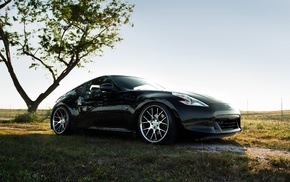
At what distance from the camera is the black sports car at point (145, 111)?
6.29 metres

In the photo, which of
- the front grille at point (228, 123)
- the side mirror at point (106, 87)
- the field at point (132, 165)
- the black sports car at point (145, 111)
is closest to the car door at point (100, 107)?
the black sports car at point (145, 111)

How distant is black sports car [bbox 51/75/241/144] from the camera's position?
6293 mm

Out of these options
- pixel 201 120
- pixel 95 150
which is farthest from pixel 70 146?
pixel 201 120

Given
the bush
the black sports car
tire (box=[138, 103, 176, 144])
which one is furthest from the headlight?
the bush

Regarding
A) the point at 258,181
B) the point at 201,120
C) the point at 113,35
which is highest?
the point at 113,35

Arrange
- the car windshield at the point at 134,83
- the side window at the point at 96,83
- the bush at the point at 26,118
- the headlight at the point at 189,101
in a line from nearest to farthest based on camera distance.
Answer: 1. the headlight at the point at 189,101
2. the car windshield at the point at 134,83
3. the side window at the point at 96,83
4. the bush at the point at 26,118

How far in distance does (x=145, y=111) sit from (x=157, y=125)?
38cm

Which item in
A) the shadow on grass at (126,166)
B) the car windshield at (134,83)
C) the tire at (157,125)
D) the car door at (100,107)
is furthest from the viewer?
the car windshield at (134,83)

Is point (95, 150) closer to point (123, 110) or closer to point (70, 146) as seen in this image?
point (70, 146)

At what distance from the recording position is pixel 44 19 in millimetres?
23281

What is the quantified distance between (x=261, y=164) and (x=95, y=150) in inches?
103

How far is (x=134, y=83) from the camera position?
25.2 feet

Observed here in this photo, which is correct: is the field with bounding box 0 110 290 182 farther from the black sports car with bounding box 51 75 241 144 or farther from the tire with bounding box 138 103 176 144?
the black sports car with bounding box 51 75 241 144

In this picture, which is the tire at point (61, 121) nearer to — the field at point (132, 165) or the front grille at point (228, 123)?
the field at point (132, 165)
